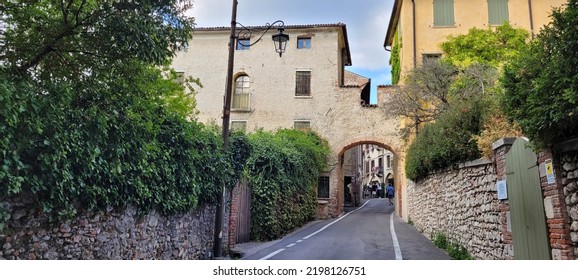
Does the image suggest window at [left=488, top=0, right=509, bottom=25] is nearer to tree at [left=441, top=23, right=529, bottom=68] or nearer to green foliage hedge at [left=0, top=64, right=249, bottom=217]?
tree at [left=441, top=23, right=529, bottom=68]

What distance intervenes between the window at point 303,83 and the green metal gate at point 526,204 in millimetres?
15716

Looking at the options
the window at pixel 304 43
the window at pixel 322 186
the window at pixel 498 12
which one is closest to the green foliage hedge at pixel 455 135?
the window at pixel 498 12

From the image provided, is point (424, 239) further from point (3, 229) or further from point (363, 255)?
point (3, 229)

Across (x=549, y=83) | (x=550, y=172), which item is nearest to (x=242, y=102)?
(x=550, y=172)

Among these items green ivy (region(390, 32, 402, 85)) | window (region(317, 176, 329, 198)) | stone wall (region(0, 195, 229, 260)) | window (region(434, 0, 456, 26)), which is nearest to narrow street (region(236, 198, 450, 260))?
stone wall (region(0, 195, 229, 260))

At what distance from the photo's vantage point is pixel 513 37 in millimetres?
16031

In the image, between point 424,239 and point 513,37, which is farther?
point 513,37

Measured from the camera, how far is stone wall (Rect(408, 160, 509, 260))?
20.4ft

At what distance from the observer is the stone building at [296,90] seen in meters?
20.4

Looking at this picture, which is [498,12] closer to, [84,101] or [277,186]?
[277,186]

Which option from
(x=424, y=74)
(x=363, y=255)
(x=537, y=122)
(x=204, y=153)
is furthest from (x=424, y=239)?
(x=537, y=122)

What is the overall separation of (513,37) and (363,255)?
12850 millimetres

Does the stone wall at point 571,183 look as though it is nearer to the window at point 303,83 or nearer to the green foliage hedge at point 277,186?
the green foliage hedge at point 277,186

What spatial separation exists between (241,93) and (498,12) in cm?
1280
